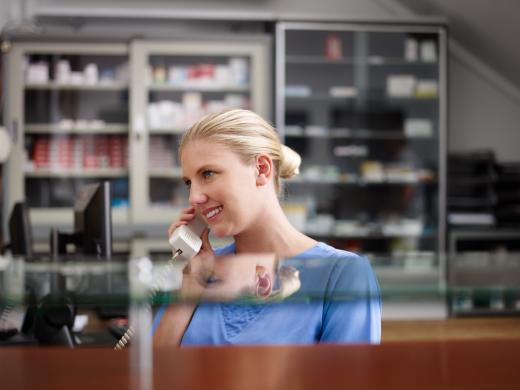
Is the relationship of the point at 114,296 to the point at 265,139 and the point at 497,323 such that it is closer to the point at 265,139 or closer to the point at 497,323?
the point at 265,139

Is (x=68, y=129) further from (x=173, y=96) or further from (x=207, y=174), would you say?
(x=207, y=174)

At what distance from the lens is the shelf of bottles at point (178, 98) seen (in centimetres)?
629

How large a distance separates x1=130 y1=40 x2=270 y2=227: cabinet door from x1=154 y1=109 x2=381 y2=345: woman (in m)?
4.51

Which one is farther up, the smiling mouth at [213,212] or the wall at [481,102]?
the wall at [481,102]

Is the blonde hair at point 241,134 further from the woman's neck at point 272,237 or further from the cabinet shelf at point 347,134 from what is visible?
the cabinet shelf at point 347,134

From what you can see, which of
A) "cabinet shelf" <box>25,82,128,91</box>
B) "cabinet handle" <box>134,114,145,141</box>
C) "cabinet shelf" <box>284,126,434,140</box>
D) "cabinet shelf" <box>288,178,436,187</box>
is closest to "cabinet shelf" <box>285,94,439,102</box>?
"cabinet shelf" <box>284,126,434,140</box>

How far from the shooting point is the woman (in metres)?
1.27

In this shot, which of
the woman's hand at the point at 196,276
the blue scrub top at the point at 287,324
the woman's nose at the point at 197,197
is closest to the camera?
the woman's hand at the point at 196,276

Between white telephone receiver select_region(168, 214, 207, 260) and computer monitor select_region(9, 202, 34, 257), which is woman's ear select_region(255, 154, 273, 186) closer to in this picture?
white telephone receiver select_region(168, 214, 207, 260)

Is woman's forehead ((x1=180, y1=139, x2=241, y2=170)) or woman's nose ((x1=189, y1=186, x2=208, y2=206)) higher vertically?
woman's forehead ((x1=180, y1=139, x2=241, y2=170))

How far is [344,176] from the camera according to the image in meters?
6.50

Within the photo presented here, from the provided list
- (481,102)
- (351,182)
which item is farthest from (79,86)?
(481,102)

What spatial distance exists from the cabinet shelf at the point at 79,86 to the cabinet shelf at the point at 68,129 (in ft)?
1.05

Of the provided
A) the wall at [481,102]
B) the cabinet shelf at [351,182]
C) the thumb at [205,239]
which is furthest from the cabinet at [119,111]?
the thumb at [205,239]
